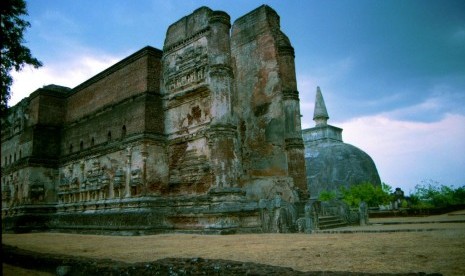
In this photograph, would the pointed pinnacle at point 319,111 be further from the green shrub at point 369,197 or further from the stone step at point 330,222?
the stone step at point 330,222

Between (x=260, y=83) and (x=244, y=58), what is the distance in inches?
61.6

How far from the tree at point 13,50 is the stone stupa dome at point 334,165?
101ft

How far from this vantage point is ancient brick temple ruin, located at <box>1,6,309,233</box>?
11.6m

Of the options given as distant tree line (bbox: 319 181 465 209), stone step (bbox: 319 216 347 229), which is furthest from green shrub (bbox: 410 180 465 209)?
stone step (bbox: 319 216 347 229)

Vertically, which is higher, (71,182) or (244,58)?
(244,58)

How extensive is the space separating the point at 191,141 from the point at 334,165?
27390 millimetres

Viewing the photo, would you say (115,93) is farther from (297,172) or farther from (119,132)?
(297,172)

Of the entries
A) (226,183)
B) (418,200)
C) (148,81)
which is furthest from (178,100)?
(418,200)

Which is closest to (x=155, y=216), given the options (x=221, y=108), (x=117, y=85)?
(x=221, y=108)

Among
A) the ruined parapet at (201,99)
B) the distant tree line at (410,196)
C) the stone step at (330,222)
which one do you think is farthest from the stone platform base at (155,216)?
the distant tree line at (410,196)

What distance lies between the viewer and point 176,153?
13.6 m

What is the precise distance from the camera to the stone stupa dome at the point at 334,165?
3600 cm

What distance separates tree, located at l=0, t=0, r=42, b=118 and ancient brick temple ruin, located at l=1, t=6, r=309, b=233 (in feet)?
11.5

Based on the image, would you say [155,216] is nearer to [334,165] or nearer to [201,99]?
[201,99]
